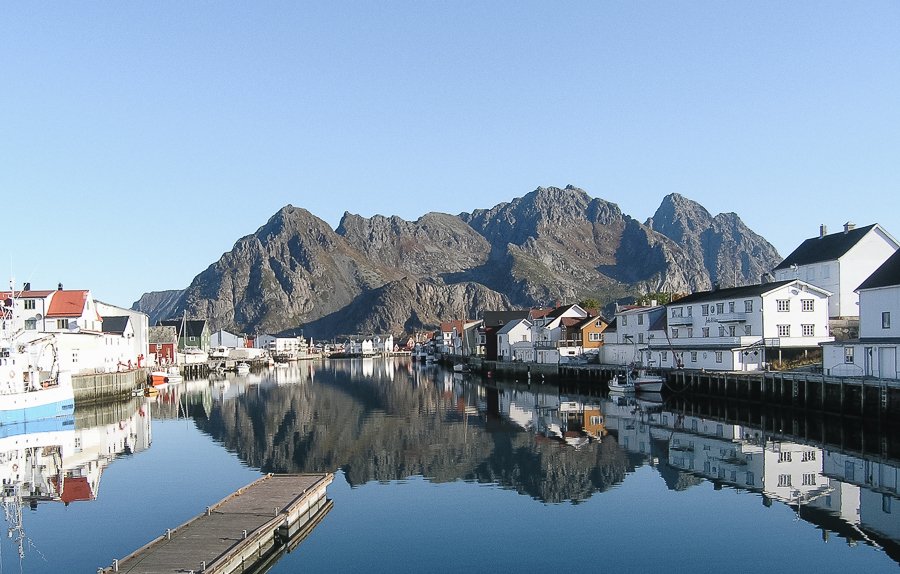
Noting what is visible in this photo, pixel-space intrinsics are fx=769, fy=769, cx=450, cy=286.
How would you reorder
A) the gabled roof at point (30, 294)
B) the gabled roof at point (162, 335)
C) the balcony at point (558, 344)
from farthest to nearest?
the gabled roof at point (162, 335), the balcony at point (558, 344), the gabled roof at point (30, 294)

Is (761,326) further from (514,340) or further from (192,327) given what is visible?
(192,327)

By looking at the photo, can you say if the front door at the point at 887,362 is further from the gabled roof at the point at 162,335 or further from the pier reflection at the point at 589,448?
the gabled roof at the point at 162,335

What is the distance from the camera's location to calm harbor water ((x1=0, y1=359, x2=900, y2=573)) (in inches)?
915

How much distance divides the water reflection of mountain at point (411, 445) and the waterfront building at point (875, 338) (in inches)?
736

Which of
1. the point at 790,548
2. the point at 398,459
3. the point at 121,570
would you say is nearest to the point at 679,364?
the point at 398,459

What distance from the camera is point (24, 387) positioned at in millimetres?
53656

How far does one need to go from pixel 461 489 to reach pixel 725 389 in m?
38.0

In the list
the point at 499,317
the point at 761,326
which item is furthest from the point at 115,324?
the point at 761,326

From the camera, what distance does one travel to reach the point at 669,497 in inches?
1212

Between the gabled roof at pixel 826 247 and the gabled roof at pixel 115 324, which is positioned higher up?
the gabled roof at pixel 826 247

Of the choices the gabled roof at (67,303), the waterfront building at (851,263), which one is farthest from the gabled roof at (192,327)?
the waterfront building at (851,263)

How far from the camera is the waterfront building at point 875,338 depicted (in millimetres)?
47281

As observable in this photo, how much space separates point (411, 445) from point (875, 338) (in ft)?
101

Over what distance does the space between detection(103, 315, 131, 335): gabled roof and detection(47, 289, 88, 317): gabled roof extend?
34.1 ft
